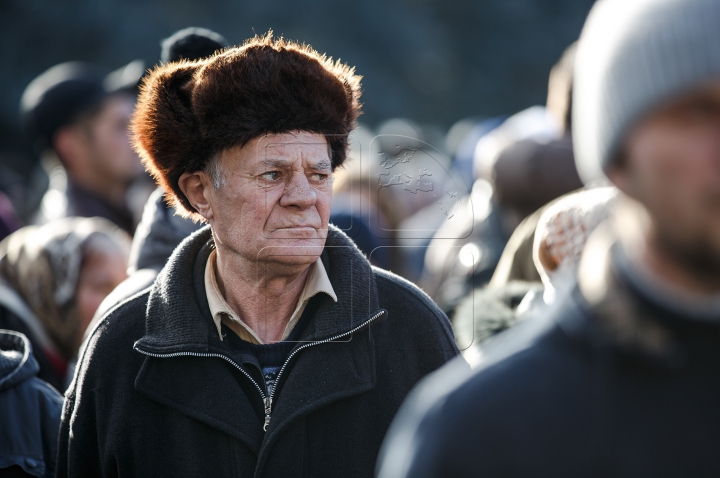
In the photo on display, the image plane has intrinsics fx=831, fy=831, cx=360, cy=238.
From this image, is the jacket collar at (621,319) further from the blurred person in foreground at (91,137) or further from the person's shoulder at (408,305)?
the blurred person in foreground at (91,137)

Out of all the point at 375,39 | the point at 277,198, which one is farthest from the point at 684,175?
the point at 375,39

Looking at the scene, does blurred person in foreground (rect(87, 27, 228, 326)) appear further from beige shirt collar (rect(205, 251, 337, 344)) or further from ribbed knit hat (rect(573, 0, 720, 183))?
ribbed knit hat (rect(573, 0, 720, 183))

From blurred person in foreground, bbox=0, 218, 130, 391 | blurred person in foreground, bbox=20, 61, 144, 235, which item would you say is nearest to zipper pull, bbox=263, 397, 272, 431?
blurred person in foreground, bbox=0, 218, 130, 391

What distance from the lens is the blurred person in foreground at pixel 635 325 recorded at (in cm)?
124

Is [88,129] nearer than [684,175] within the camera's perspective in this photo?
No

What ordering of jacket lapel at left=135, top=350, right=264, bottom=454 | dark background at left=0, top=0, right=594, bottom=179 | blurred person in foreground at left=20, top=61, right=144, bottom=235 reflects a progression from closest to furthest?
jacket lapel at left=135, top=350, right=264, bottom=454
blurred person in foreground at left=20, top=61, right=144, bottom=235
dark background at left=0, top=0, right=594, bottom=179

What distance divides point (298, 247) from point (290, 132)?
382mm

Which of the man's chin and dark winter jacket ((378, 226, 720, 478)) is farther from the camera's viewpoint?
the man's chin

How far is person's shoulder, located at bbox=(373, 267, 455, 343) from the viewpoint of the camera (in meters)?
2.71

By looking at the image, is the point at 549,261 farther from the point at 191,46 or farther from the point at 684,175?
the point at 191,46

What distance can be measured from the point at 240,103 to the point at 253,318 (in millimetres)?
706

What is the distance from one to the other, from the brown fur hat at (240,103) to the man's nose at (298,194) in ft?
0.55

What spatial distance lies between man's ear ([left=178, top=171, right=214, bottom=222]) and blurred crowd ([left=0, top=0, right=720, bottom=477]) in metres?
0.46

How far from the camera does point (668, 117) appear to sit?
1.26 meters
